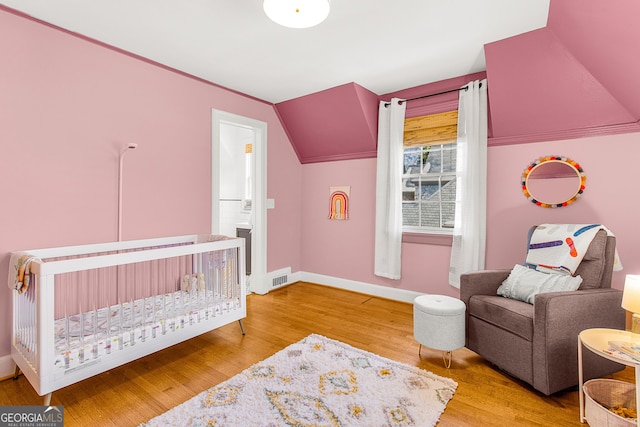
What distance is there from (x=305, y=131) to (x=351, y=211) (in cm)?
115

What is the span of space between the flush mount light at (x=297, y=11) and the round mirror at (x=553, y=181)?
2.16 metres

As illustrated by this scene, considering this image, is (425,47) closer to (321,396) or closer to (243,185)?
(321,396)

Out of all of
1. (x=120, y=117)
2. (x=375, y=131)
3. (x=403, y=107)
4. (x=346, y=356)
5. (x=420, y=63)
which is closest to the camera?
(x=346, y=356)

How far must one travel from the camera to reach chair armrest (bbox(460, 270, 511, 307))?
226cm

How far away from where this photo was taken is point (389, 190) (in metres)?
3.42

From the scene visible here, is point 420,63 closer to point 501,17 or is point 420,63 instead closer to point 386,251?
point 501,17

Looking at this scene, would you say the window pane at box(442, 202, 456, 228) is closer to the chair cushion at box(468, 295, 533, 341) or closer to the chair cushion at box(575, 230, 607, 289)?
the chair cushion at box(468, 295, 533, 341)

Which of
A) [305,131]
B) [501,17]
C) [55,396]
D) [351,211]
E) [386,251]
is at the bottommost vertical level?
[55,396]

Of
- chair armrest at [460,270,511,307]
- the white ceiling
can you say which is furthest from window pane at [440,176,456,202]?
chair armrest at [460,270,511,307]

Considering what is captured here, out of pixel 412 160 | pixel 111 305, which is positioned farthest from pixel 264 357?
pixel 412 160

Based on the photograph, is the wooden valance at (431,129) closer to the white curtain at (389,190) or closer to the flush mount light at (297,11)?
the white curtain at (389,190)

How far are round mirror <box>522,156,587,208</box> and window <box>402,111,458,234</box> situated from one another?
680mm

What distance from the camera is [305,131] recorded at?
156 inches

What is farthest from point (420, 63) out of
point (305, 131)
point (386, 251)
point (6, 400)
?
point (6, 400)
